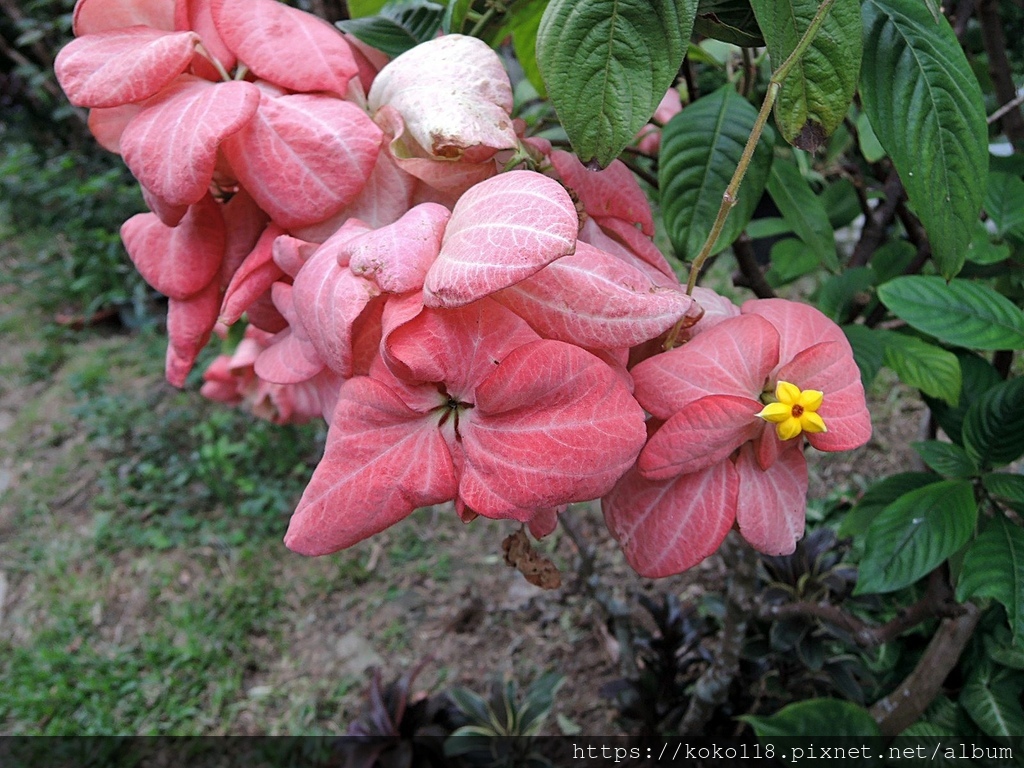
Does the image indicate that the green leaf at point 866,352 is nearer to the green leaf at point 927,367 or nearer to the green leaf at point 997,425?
the green leaf at point 927,367

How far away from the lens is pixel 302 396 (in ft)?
2.22

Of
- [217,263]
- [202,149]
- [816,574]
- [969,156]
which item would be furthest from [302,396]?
[816,574]

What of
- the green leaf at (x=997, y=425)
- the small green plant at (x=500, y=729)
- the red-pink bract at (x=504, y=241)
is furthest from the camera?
the small green plant at (x=500, y=729)

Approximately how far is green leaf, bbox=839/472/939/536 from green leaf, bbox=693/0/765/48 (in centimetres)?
66

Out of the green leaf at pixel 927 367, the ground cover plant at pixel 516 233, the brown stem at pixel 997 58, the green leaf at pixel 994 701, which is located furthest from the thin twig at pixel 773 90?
the green leaf at pixel 994 701

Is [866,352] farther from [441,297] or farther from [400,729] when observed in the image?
[400,729]

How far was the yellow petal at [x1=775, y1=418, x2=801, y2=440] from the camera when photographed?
430 millimetres

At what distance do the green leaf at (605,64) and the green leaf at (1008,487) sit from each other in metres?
0.65

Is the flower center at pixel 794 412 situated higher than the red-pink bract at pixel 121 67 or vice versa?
the red-pink bract at pixel 121 67

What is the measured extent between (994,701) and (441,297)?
134cm

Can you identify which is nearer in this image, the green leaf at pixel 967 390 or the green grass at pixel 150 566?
the green leaf at pixel 967 390

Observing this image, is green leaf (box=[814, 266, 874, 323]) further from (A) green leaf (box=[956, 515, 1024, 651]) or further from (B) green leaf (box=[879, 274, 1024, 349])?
(A) green leaf (box=[956, 515, 1024, 651])

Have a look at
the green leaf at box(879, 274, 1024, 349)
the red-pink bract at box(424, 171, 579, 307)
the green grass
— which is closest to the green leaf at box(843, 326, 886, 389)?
the green leaf at box(879, 274, 1024, 349)

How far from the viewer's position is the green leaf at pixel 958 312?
2.43 feet
